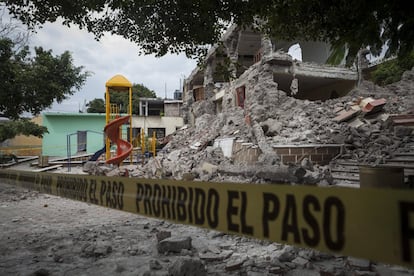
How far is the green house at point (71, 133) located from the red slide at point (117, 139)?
42.7ft

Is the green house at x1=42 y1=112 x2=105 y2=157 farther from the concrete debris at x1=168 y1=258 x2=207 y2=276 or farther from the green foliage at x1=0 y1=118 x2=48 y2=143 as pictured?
the concrete debris at x1=168 y1=258 x2=207 y2=276

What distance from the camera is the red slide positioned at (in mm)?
11375

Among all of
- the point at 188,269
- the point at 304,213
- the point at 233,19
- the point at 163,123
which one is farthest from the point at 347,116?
the point at 163,123

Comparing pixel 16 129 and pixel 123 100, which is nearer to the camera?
pixel 16 129

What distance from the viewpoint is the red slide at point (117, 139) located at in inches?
448

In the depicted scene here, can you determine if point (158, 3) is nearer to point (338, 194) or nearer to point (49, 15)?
point (49, 15)

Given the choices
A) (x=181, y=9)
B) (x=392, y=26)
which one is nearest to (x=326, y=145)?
(x=392, y=26)

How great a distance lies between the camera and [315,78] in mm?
14977

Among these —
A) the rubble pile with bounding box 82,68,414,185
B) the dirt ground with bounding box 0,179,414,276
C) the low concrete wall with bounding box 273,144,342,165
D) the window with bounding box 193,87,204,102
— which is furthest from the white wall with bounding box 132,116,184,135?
the dirt ground with bounding box 0,179,414,276

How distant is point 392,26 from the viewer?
3.72 meters

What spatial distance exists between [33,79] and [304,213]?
11146 millimetres

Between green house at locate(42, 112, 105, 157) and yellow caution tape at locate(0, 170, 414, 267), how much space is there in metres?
23.6

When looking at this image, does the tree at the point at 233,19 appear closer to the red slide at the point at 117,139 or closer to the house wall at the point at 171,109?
the red slide at the point at 117,139

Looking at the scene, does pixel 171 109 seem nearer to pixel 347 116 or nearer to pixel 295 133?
pixel 295 133
